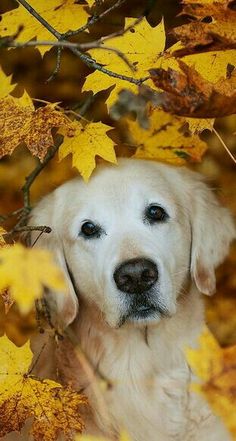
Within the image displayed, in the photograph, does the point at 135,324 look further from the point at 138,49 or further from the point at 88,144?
the point at 138,49

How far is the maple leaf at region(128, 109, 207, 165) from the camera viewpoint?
3256 millimetres

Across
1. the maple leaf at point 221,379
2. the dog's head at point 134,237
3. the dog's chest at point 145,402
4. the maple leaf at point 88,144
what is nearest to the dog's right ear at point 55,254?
the dog's head at point 134,237

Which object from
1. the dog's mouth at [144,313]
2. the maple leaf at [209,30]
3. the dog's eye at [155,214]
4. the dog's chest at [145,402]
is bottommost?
the dog's chest at [145,402]

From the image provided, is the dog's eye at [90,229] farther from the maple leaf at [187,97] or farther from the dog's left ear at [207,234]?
the maple leaf at [187,97]

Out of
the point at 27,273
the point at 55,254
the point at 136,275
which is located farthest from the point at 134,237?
the point at 27,273

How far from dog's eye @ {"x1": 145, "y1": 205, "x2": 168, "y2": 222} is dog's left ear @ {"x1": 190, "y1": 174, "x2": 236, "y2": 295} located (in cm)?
19

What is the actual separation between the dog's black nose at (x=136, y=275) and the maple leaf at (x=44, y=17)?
85cm

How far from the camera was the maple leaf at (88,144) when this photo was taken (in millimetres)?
A: 2684

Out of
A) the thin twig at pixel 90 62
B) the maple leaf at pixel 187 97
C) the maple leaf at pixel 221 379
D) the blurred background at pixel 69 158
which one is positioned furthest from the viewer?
the blurred background at pixel 69 158

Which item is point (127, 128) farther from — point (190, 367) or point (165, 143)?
point (190, 367)

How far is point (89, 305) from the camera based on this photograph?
2.97 m

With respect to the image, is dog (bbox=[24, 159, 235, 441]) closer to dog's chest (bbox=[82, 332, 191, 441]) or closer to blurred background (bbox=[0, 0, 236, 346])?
dog's chest (bbox=[82, 332, 191, 441])

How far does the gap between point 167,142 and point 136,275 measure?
2.78 feet

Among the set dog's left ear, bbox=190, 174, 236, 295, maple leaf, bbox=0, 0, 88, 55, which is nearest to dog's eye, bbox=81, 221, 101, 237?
dog's left ear, bbox=190, 174, 236, 295
